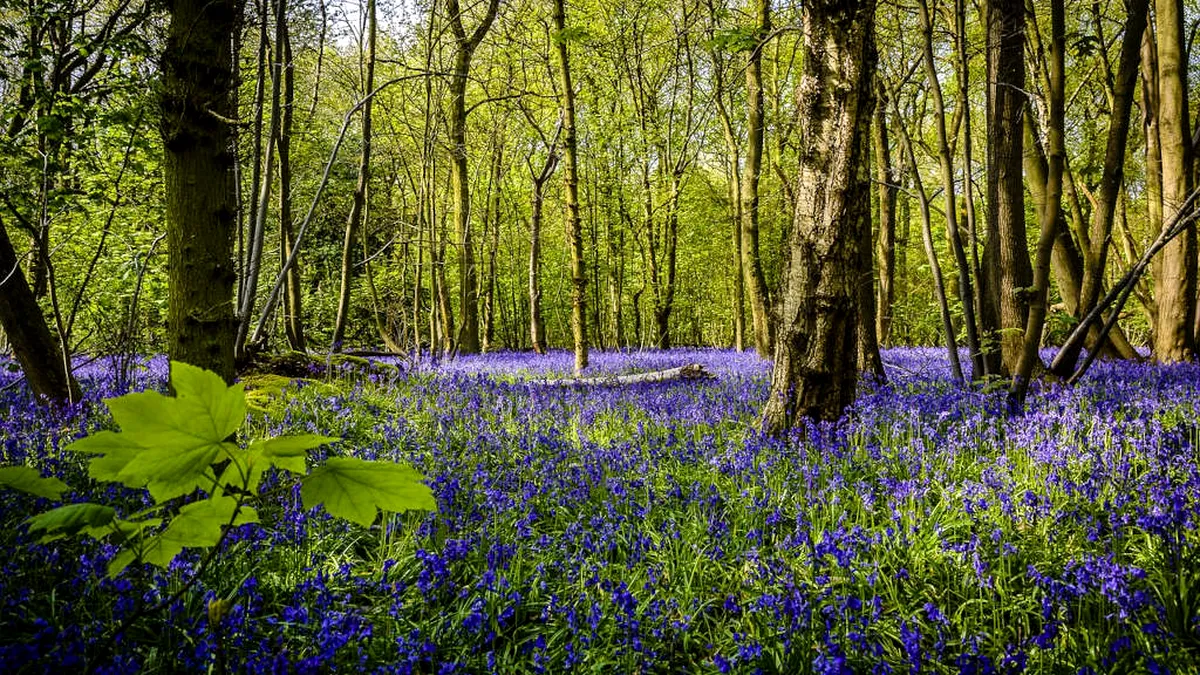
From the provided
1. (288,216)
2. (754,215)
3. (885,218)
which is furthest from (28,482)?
(885,218)

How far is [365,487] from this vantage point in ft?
3.07

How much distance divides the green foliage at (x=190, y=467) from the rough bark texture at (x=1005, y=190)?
6.53 m

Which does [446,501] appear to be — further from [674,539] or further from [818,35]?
[818,35]

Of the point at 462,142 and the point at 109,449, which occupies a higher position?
the point at 462,142

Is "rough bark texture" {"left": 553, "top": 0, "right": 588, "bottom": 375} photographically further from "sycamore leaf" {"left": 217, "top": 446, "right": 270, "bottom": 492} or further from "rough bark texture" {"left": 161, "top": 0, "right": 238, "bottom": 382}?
"sycamore leaf" {"left": 217, "top": 446, "right": 270, "bottom": 492}

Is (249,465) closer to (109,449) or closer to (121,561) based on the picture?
(109,449)

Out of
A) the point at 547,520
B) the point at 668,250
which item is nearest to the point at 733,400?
the point at 547,520

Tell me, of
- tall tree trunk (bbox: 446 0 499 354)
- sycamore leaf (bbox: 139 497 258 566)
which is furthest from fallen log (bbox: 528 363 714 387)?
sycamore leaf (bbox: 139 497 258 566)

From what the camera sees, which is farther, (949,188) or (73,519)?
(949,188)

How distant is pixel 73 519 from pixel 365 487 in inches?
14.3

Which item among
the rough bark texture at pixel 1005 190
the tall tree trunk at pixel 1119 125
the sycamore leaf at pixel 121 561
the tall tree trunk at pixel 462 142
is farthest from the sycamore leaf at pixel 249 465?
the tall tree trunk at pixel 462 142

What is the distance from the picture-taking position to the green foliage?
816 millimetres

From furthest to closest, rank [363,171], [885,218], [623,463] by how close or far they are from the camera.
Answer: [885,218], [363,171], [623,463]

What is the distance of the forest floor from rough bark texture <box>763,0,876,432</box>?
41 cm
